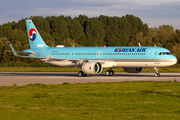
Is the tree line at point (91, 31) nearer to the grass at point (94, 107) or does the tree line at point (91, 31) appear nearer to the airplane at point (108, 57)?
the airplane at point (108, 57)

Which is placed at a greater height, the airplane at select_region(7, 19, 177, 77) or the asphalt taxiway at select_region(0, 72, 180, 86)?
the airplane at select_region(7, 19, 177, 77)

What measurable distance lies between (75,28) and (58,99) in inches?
4931

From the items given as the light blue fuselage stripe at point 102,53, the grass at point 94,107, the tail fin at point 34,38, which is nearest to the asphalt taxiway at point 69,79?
the light blue fuselage stripe at point 102,53

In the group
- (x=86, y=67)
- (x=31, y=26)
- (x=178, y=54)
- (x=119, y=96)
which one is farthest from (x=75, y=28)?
(x=119, y=96)

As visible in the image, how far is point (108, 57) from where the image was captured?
130ft

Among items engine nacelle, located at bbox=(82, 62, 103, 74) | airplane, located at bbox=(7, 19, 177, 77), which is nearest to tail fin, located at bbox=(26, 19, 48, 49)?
airplane, located at bbox=(7, 19, 177, 77)

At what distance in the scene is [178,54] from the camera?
290 ft

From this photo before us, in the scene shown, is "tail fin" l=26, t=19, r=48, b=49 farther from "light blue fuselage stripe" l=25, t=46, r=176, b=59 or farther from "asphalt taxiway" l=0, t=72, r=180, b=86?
"asphalt taxiway" l=0, t=72, r=180, b=86

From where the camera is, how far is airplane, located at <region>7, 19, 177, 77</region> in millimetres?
37125

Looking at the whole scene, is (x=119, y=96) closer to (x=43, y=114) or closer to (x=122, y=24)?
(x=43, y=114)

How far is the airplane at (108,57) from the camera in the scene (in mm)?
37125

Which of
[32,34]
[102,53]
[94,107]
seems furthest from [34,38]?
[94,107]

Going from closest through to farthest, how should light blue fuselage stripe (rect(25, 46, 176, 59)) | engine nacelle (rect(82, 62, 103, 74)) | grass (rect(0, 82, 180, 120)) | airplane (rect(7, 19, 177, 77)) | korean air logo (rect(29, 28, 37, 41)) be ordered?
grass (rect(0, 82, 180, 120)) → airplane (rect(7, 19, 177, 77)) → light blue fuselage stripe (rect(25, 46, 176, 59)) → engine nacelle (rect(82, 62, 103, 74)) → korean air logo (rect(29, 28, 37, 41))

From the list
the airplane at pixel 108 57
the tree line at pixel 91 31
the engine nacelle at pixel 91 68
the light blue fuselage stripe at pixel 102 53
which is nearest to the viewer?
Result: the airplane at pixel 108 57
